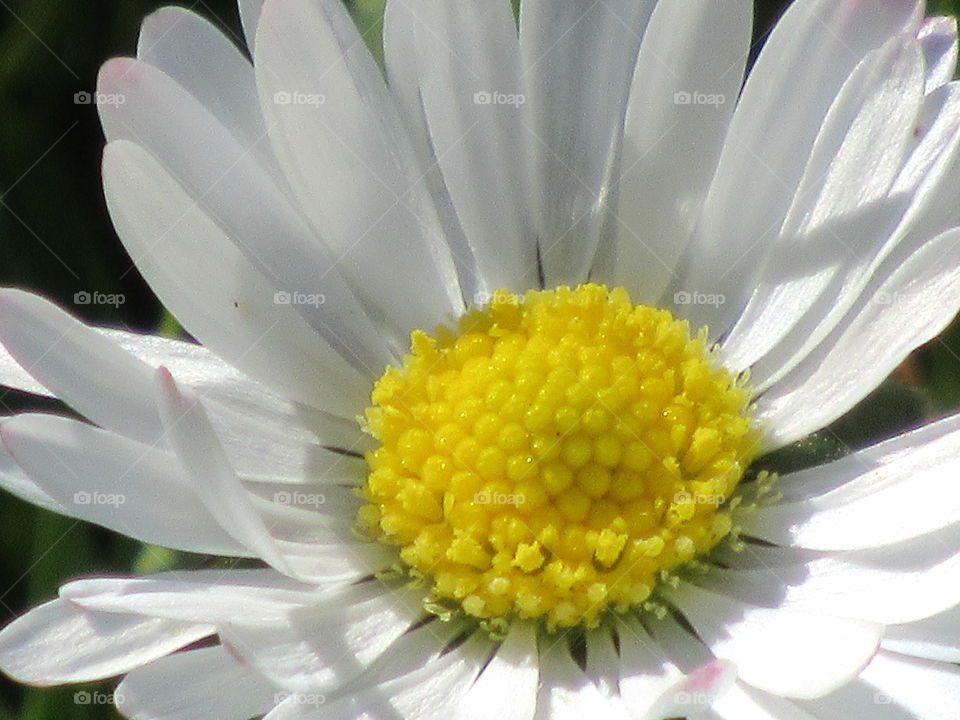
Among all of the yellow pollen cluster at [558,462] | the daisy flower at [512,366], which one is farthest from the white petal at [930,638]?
the yellow pollen cluster at [558,462]

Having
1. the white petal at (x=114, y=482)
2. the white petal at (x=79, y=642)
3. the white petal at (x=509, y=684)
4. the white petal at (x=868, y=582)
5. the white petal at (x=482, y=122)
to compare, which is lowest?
the white petal at (x=868, y=582)

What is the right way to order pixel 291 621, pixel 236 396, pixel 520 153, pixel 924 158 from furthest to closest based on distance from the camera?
pixel 520 153, pixel 236 396, pixel 924 158, pixel 291 621

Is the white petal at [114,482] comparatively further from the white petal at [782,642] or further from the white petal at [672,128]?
the white petal at [672,128]

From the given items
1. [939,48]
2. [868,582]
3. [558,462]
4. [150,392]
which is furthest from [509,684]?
[939,48]

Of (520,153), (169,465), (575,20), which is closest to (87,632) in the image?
(169,465)

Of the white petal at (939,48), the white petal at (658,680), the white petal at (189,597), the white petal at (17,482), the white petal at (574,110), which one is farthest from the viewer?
the white petal at (574,110)

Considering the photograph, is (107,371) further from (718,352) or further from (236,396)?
(718,352)

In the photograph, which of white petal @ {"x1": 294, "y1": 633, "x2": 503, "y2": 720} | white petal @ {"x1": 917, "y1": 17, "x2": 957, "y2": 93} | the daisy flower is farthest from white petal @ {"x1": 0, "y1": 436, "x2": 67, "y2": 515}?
white petal @ {"x1": 917, "y1": 17, "x2": 957, "y2": 93}
